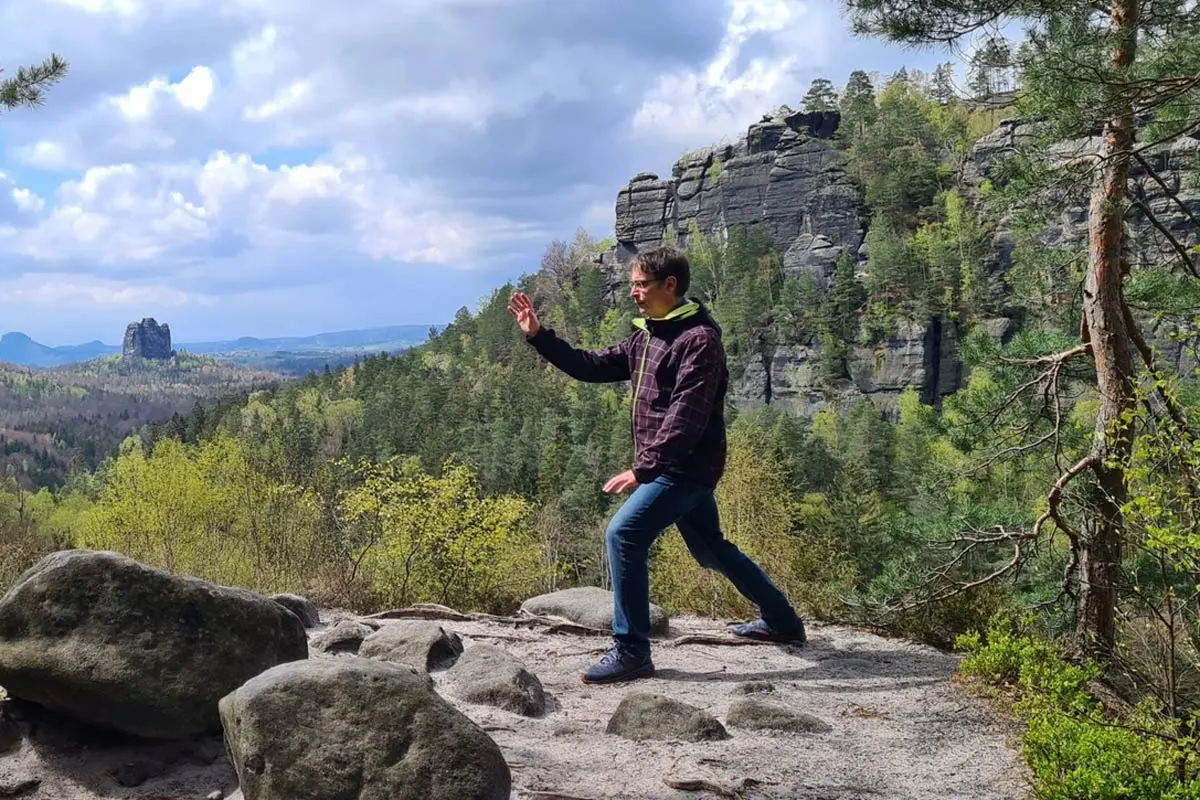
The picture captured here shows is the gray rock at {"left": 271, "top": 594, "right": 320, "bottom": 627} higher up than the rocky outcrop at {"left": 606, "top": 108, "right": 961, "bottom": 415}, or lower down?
lower down

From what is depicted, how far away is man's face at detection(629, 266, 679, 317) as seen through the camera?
4812 millimetres

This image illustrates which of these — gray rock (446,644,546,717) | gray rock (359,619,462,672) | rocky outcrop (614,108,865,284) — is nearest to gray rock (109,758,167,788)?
gray rock (446,644,546,717)

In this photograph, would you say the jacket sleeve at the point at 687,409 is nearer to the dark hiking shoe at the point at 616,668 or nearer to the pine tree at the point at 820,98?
the dark hiking shoe at the point at 616,668

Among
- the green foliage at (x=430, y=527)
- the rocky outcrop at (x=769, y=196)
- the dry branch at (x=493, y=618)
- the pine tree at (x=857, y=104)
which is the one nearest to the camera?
the dry branch at (x=493, y=618)

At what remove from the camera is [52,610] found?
11.7 ft

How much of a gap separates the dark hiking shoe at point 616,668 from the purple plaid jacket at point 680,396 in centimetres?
99

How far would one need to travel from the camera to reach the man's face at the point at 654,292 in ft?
15.8

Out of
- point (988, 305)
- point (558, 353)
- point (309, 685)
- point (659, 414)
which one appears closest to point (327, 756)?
point (309, 685)

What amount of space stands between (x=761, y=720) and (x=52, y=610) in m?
3.01

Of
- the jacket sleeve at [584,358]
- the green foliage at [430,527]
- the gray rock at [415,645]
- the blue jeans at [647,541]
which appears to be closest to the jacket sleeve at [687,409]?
the blue jeans at [647,541]

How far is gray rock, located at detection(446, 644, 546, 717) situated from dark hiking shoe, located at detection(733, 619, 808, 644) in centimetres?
158

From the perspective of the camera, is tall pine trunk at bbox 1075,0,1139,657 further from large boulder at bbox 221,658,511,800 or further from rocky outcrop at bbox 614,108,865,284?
rocky outcrop at bbox 614,108,865,284

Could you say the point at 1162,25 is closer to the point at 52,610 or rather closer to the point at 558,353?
the point at 558,353

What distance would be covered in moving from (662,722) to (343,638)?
229 cm
